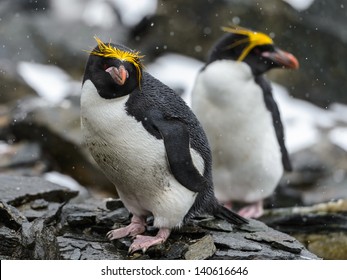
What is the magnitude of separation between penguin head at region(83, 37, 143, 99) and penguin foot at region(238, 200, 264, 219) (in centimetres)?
227

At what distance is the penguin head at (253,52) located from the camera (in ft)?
16.8

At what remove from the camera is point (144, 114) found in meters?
3.31

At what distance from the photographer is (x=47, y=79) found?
8320 millimetres

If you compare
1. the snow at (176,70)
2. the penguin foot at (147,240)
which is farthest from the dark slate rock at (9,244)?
the snow at (176,70)

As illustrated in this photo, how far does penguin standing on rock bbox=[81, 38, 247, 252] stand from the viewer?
327 centimetres

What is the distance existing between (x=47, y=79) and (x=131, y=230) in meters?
5.00

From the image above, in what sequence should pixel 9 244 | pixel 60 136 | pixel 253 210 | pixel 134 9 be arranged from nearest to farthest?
1. pixel 9 244
2. pixel 253 210
3. pixel 60 136
4. pixel 134 9

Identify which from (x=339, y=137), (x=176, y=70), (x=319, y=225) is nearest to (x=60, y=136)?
(x=176, y=70)

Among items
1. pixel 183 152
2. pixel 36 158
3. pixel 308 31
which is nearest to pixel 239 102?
pixel 183 152

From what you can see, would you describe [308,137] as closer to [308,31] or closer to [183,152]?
[308,31]

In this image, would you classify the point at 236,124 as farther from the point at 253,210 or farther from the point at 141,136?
the point at 141,136

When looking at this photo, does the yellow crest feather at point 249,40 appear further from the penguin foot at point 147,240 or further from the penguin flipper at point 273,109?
the penguin foot at point 147,240

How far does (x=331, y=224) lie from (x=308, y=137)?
218 centimetres

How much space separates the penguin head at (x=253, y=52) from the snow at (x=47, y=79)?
2.89m
